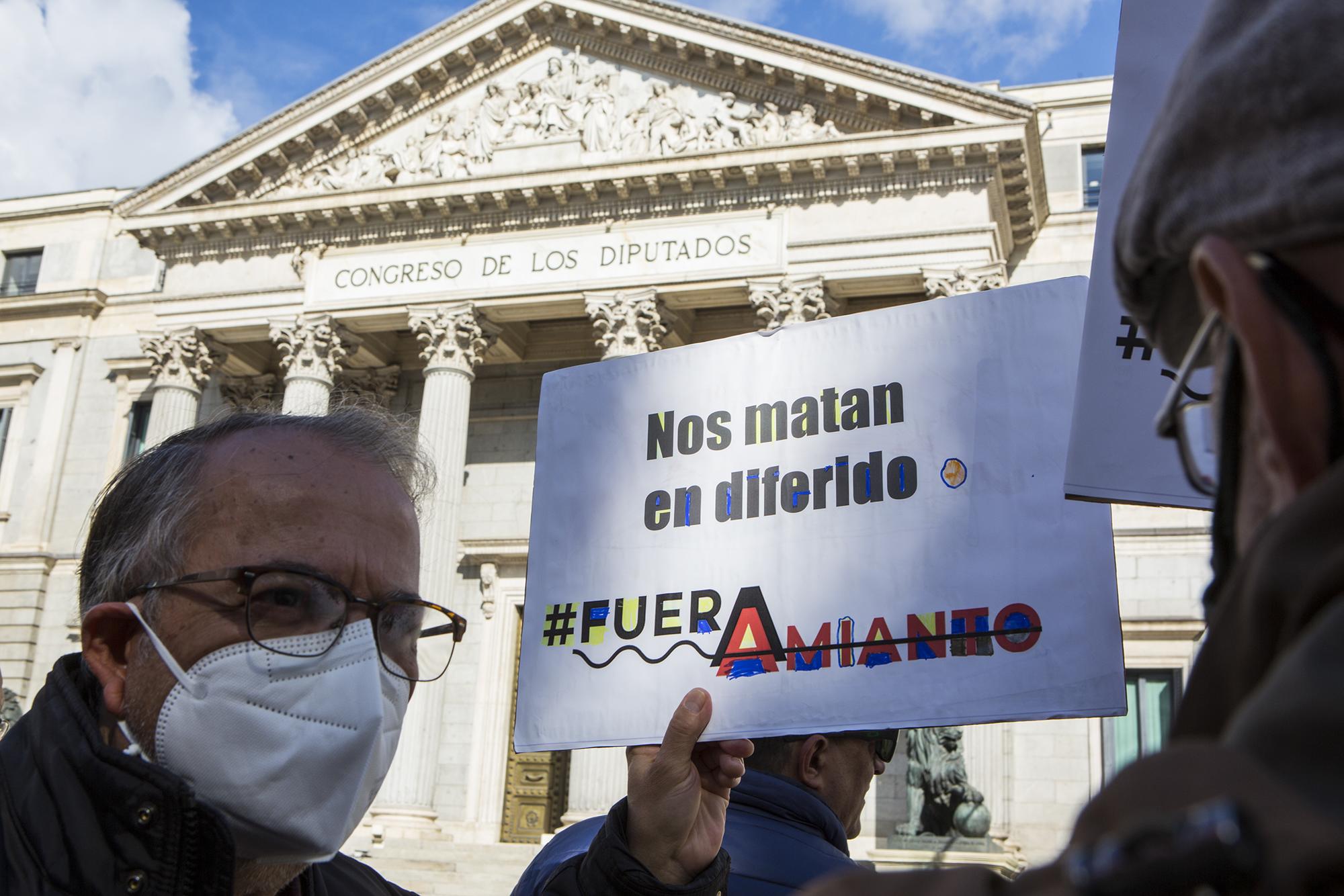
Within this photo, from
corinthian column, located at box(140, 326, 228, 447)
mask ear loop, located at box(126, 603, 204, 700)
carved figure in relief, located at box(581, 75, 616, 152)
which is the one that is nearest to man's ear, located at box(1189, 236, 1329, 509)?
mask ear loop, located at box(126, 603, 204, 700)

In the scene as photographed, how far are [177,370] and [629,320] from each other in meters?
8.64

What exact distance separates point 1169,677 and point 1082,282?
1767 cm

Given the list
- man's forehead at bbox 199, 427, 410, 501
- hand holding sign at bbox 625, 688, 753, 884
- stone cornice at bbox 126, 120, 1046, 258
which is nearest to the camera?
man's forehead at bbox 199, 427, 410, 501

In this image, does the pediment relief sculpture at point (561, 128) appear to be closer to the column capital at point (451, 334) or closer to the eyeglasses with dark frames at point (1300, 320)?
the column capital at point (451, 334)

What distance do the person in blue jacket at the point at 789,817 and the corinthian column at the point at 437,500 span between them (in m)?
15.5

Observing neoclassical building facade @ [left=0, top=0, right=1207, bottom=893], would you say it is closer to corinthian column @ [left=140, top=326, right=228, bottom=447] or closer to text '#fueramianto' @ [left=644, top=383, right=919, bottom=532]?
corinthian column @ [left=140, top=326, right=228, bottom=447]

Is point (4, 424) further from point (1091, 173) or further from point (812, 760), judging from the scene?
point (812, 760)

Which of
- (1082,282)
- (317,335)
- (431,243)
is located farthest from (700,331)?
(1082,282)

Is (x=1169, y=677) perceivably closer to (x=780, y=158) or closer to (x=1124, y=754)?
(x=1124, y=754)

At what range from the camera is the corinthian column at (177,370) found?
22.5 metres

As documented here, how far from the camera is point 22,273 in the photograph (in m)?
28.2

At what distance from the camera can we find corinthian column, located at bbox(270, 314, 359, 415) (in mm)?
21703

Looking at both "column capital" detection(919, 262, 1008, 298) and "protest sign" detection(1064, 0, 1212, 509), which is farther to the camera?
"column capital" detection(919, 262, 1008, 298)

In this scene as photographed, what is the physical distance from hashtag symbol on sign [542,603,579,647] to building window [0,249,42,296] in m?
28.2
